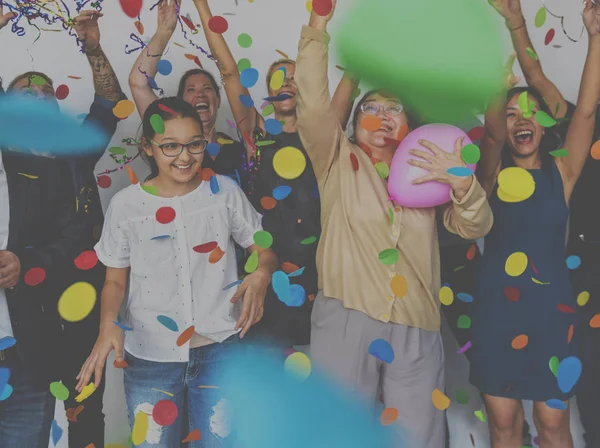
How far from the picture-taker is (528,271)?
1.66 meters

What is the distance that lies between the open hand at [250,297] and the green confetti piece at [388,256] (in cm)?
30

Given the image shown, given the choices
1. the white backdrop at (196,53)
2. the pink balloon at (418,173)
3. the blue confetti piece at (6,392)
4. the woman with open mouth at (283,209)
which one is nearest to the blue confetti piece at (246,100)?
the woman with open mouth at (283,209)

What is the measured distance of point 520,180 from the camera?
5.29ft

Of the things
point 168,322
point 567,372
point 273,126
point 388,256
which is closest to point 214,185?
point 273,126

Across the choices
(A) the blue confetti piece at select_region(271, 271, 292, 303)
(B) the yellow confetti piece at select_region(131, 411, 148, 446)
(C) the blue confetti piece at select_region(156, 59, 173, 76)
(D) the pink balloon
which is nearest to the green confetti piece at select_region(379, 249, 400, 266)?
(D) the pink balloon

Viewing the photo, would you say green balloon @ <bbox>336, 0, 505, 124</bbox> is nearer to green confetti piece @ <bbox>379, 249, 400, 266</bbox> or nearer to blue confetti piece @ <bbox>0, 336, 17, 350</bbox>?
green confetti piece @ <bbox>379, 249, 400, 266</bbox>

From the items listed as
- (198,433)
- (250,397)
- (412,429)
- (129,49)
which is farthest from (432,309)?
(129,49)

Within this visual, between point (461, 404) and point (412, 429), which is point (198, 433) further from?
point (461, 404)

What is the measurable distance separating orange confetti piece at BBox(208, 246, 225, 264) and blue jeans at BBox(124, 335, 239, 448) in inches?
7.9

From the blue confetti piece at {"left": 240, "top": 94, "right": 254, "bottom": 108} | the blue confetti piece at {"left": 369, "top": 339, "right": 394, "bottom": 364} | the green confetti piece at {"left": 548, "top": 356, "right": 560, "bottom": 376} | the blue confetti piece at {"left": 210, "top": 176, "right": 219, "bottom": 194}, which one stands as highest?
the blue confetti piece at {"left": 240, "top": 94, "right": 254, "bottom": 108}

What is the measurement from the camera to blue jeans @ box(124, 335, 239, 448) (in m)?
1.47

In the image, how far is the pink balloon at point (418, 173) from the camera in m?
1.43

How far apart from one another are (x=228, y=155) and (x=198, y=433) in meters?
0.78

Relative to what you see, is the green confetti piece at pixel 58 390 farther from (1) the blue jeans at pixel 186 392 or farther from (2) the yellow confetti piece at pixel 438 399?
(2) the yellow confetti piece at pixel 438 399
